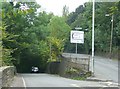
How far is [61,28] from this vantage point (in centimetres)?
6850

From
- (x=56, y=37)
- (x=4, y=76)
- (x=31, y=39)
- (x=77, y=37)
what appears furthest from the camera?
(x=56, y=37)

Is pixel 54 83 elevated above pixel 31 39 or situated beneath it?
situated beneath

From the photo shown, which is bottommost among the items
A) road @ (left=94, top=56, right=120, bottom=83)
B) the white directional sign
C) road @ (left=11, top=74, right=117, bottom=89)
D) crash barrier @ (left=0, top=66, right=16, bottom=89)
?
road @ (left=94, top=56, right=120, bottom=83)

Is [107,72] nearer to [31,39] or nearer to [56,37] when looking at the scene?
[31,39]

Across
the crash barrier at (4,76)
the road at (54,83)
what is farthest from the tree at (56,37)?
the crash barrier at (4,76)

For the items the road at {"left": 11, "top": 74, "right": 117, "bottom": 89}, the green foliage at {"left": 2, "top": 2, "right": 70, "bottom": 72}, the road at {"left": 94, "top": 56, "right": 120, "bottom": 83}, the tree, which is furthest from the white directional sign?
the tree

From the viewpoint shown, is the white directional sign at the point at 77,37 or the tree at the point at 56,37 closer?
the white directional sign at the point at 77,37

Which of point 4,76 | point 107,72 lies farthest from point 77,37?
point 4,76

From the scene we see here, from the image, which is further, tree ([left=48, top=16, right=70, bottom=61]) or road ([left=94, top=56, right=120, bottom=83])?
tree ([left=48, top=16, right=70, bottom=61])

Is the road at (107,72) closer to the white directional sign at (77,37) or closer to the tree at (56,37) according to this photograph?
the white directional sign at (77,37)

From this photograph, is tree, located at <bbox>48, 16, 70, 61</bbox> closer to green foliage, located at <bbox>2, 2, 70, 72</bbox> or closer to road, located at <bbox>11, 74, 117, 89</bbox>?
green foliage, located at <bbox>2, 2, 70, 72</bbox>

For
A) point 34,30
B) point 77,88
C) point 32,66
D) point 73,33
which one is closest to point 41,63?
point 32,66

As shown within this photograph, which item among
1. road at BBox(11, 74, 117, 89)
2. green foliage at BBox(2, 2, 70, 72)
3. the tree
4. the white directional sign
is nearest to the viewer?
road at BBox(11, 74, 117, 89)

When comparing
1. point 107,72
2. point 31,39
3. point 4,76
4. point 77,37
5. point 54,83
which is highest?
point 77,37
